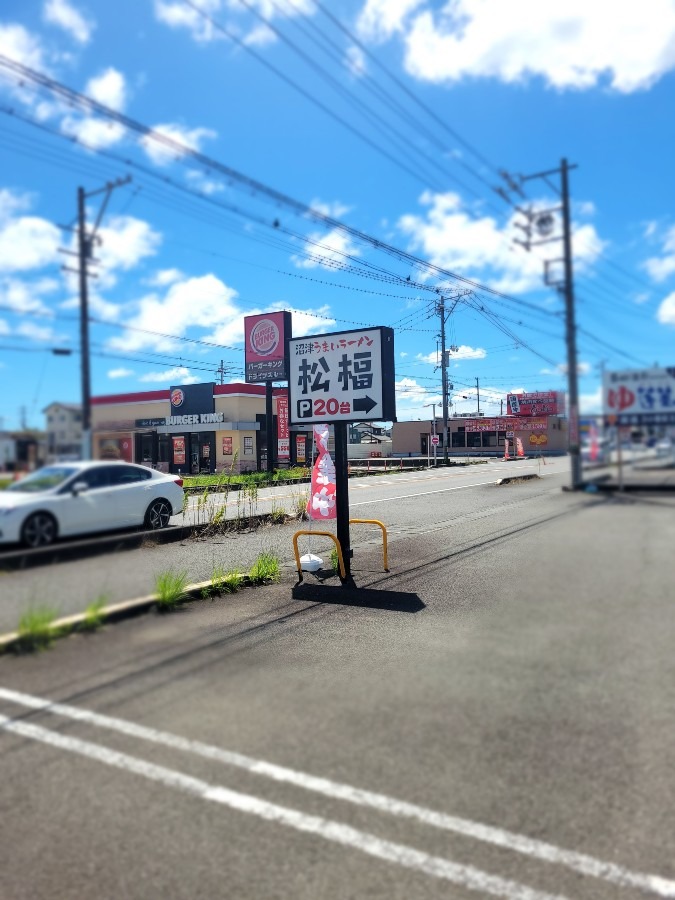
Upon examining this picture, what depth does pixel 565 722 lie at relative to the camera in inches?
105

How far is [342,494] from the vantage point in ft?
14.9

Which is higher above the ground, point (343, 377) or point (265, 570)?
point (343, 377)

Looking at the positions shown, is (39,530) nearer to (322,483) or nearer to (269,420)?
(269,420)

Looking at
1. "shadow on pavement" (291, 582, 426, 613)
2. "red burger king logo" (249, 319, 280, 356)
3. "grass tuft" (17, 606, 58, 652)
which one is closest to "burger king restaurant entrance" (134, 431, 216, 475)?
"grass tuft" (17, 606, 58, 652)

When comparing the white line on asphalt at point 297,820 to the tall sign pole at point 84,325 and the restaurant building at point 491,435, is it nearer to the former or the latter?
the restaurant building at point 491,435

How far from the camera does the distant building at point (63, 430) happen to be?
124 centimetres

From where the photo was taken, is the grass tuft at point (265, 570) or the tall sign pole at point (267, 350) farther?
the grass tuft at point (265, 570)

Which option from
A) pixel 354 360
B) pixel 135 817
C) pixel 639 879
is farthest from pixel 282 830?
pixel 354 360

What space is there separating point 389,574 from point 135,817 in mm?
2851

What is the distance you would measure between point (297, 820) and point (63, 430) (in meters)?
1.67

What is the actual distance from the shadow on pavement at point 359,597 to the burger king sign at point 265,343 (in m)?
1.95

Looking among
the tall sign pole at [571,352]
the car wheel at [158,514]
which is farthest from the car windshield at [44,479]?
the tall sign pole at [571,352]

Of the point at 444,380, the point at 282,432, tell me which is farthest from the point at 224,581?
the point at 444,380

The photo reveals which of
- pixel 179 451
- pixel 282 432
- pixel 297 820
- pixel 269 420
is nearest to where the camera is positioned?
pixel 179 451
